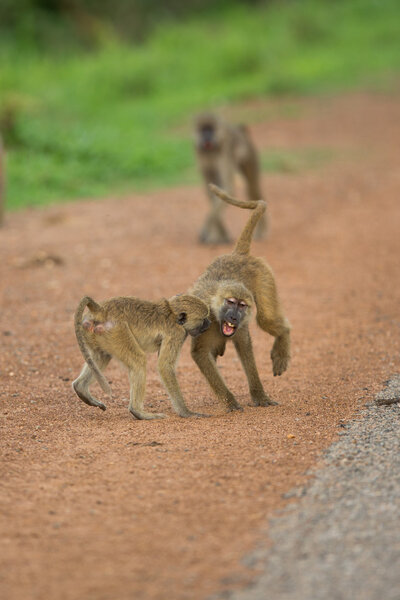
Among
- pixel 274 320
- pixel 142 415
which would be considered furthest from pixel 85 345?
pixel 274 320

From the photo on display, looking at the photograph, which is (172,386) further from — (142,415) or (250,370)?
(250,370)

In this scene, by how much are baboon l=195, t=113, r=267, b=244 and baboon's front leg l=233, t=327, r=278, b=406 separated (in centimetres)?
504

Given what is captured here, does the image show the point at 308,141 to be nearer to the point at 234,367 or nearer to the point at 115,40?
the point at 115,40

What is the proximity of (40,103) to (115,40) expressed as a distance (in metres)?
7.56

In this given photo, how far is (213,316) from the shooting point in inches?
238

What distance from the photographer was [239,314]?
5.89 metres

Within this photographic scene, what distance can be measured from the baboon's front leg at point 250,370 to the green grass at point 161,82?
8031 mm

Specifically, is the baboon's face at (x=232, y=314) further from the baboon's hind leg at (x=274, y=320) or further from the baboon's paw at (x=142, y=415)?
the baboon's paw at (x=142, y=415)

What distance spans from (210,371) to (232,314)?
0.42 meters

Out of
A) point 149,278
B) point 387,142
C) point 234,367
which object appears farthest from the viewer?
point 387,142

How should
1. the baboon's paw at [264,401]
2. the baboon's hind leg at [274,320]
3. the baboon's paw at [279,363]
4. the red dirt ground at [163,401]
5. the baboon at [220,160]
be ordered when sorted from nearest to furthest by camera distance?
the red dirt ground at [163,401] → the baboon's paw at [264,401] → the baboon's hind leg at [274,320] → the baboon's paw at [279,363] → the baboon at [220,160]

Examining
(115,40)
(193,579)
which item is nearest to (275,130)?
(115,40)

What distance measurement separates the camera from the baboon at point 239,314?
593 cm

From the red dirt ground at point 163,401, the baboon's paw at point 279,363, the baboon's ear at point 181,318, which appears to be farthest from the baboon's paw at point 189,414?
the baboon's paw at point 279,363
